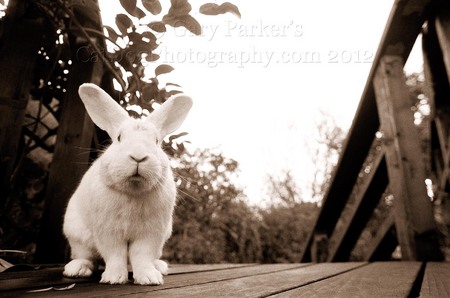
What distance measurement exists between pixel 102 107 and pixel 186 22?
18.6 inches

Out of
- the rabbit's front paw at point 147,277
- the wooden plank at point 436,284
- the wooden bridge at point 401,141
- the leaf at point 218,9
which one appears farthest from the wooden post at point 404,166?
the rabbit's front paw at point 147,277

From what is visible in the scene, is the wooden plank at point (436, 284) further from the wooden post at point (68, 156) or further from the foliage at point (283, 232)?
the foliage at point (283, 232)

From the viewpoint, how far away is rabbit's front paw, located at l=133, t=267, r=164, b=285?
115cm

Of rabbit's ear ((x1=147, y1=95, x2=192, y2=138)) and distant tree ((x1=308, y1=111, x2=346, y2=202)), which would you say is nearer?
rabbit's ear ((x1=147, y1=95, x2=192, y2=138))

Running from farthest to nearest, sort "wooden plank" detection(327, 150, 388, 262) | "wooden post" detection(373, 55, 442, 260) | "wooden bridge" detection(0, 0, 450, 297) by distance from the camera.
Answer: "wooden plank" detection(327, 150, 388, 262) < "wooden post" detection(373, 55, 442, 260) < "wooden bridge" detection(0, 0, 450, 297)

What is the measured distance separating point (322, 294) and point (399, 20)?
176 centimetres

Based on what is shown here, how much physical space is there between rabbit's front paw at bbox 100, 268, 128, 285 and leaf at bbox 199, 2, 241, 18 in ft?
3.17

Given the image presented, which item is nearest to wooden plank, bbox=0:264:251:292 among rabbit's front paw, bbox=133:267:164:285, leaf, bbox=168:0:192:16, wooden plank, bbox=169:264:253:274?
rabbit's front paw, bbox=133:267:164:285

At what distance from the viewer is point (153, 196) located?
123 cm

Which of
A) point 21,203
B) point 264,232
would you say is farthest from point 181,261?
point 21,203

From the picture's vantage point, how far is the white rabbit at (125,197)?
1161mm

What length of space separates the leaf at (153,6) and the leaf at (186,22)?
37mm

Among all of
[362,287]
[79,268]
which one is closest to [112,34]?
[79,268]

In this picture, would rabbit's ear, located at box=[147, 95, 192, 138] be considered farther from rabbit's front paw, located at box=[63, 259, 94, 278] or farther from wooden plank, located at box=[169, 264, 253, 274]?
wooden plank, located at box=[169, 264, 253, 274]
